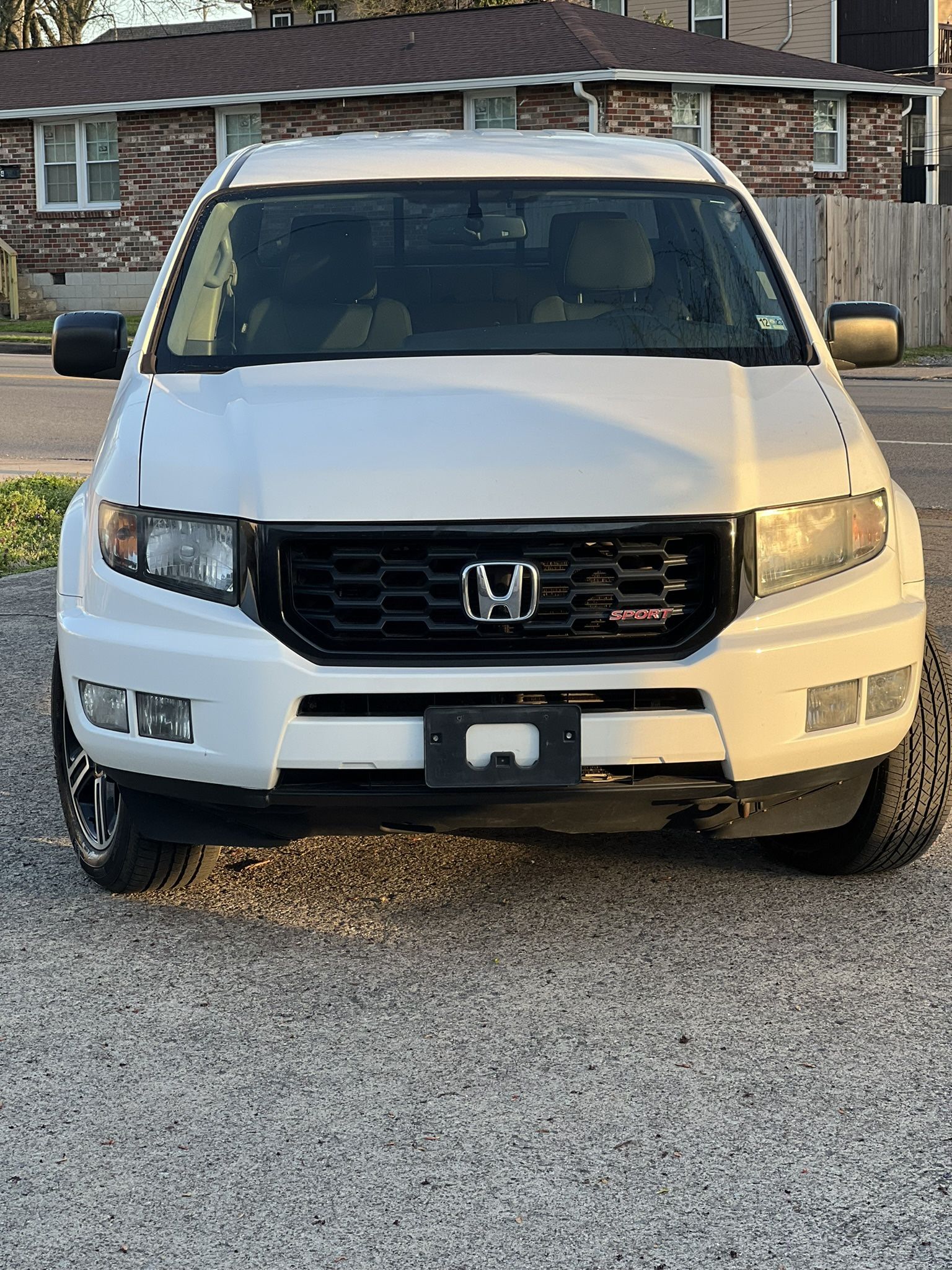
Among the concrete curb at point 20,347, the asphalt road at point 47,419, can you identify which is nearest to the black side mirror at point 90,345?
the asphalt road at point 47,419

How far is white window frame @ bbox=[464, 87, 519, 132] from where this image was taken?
94.3ft

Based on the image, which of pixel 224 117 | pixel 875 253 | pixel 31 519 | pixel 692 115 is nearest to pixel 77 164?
pixel 224 117

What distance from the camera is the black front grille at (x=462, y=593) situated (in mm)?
3492

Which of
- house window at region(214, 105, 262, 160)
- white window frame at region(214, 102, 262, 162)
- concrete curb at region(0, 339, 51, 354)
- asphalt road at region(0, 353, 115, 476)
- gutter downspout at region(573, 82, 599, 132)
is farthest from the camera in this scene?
house window at region(214, 105, 262, 160)

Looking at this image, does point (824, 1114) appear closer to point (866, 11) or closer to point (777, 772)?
point (777, 772)

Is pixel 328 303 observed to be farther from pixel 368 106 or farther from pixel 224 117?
pixel 224 117

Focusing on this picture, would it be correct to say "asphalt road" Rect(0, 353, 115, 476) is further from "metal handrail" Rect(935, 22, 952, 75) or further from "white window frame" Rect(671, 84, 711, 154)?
"metal handrail" Rect(935, 22, 952, 75)

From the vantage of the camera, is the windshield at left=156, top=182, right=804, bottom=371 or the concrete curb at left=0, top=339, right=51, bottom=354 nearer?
the windshield at left=156, top=182, right=804, bottom=371

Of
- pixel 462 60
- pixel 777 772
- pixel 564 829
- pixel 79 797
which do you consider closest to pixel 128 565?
pixel 79 797

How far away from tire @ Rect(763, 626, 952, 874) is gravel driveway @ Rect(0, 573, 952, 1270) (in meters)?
0.11

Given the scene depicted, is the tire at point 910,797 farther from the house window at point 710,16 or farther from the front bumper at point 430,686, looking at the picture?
the house window at point 710,16

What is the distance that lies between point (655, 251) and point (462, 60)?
26.1 meters

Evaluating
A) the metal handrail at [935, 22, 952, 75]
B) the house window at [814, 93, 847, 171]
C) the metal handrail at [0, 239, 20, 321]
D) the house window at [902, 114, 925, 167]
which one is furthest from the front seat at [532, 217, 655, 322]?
the house window at [902, 114, 925, 167]

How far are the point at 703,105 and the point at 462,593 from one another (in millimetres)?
27469
